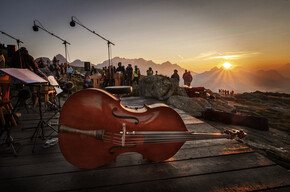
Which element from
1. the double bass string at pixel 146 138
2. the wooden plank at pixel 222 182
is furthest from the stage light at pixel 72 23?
the wooden plank at pixel 222 182

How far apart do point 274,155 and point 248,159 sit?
41.8 inches

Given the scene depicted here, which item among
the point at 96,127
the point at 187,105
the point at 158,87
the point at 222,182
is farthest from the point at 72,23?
the point at 222,182

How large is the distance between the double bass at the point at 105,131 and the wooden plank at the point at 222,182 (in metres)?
0.31

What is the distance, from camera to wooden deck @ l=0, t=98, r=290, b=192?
127 cm

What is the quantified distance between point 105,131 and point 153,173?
70 cm

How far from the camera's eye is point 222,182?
1327mm

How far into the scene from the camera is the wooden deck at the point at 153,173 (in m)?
1.27

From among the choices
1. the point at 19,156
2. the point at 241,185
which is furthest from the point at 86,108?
the point at 241,185

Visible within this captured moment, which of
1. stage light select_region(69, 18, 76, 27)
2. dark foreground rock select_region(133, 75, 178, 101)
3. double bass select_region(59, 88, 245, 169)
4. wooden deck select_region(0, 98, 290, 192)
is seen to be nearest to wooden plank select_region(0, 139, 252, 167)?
wooden deck select_region(0, 98, 290, 192)

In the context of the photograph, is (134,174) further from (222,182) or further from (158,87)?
(158,87)

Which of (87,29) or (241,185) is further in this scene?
(87,29)

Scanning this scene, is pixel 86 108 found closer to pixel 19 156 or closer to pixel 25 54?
pixel 19 156

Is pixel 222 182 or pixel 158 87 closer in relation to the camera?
pixel 222 182

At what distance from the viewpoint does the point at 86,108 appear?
4.64 feet
